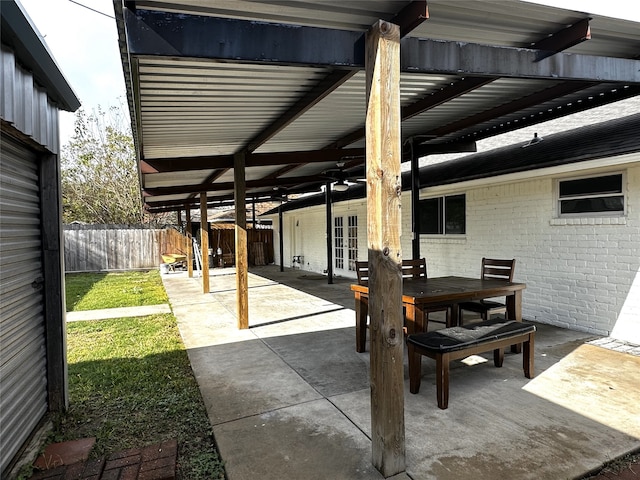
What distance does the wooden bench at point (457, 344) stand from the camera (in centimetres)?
330

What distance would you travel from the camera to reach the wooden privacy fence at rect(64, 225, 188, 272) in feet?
54.1

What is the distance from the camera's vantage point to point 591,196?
5.48m

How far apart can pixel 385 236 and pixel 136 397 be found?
9.77ft

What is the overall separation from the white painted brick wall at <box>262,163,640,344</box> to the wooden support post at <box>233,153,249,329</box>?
4.03 metres

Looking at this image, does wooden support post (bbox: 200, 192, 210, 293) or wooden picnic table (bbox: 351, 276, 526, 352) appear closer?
wooden picnic table (bbox: 351, 276, 526, 352)

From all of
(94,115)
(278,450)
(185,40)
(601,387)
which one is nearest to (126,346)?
(278,450)

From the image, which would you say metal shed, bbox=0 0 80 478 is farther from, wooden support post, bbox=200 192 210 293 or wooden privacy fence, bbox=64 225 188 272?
wooden privacy fence, bbox=64 225 188 272

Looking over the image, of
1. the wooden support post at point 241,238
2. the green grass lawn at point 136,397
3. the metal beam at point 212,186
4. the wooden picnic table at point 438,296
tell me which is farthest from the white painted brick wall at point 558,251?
the green grass lawn at point 136,397

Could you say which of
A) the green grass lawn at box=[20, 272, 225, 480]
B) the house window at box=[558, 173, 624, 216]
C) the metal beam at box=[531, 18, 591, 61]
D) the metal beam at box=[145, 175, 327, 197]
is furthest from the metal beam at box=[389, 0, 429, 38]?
the metal beam at box=[145, 175, 327, 197]

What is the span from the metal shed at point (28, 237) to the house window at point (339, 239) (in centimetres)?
955

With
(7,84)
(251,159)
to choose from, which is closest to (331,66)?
(7,84)

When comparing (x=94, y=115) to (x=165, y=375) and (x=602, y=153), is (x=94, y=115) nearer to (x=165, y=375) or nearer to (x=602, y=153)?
(x=165, y=375)

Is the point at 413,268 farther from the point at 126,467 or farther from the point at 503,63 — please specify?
the point at 126,467

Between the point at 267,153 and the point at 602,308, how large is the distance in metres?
5.49
